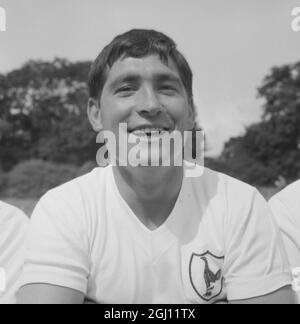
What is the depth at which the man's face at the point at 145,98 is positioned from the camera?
1854mm

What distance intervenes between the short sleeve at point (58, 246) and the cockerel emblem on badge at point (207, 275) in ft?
1.25

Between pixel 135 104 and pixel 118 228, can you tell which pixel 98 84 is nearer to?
pixel 135 104

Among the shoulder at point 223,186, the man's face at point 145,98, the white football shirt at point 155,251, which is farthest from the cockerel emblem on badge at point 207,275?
the man's face at point 145,98

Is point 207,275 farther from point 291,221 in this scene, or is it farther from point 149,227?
point 291,221

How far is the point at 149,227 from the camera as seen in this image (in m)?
1.93

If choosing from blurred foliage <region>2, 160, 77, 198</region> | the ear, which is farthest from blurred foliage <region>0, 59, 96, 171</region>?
the ear

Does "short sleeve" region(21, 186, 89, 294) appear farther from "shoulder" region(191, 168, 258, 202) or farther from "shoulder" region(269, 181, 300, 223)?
"shoulder" region(269, 181, 300, 223)

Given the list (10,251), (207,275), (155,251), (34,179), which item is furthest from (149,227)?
(34,179)

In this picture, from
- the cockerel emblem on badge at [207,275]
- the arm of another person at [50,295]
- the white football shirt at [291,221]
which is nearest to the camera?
the arm of another person at [50,295]

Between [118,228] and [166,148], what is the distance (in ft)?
1.12

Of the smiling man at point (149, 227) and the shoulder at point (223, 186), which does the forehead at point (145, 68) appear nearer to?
the smiling man at point (149, 227)

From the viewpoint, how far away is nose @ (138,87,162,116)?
183 cm

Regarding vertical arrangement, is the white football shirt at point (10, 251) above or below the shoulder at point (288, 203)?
below

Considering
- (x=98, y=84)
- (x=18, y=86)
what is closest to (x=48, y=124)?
(x=18, y=86)
